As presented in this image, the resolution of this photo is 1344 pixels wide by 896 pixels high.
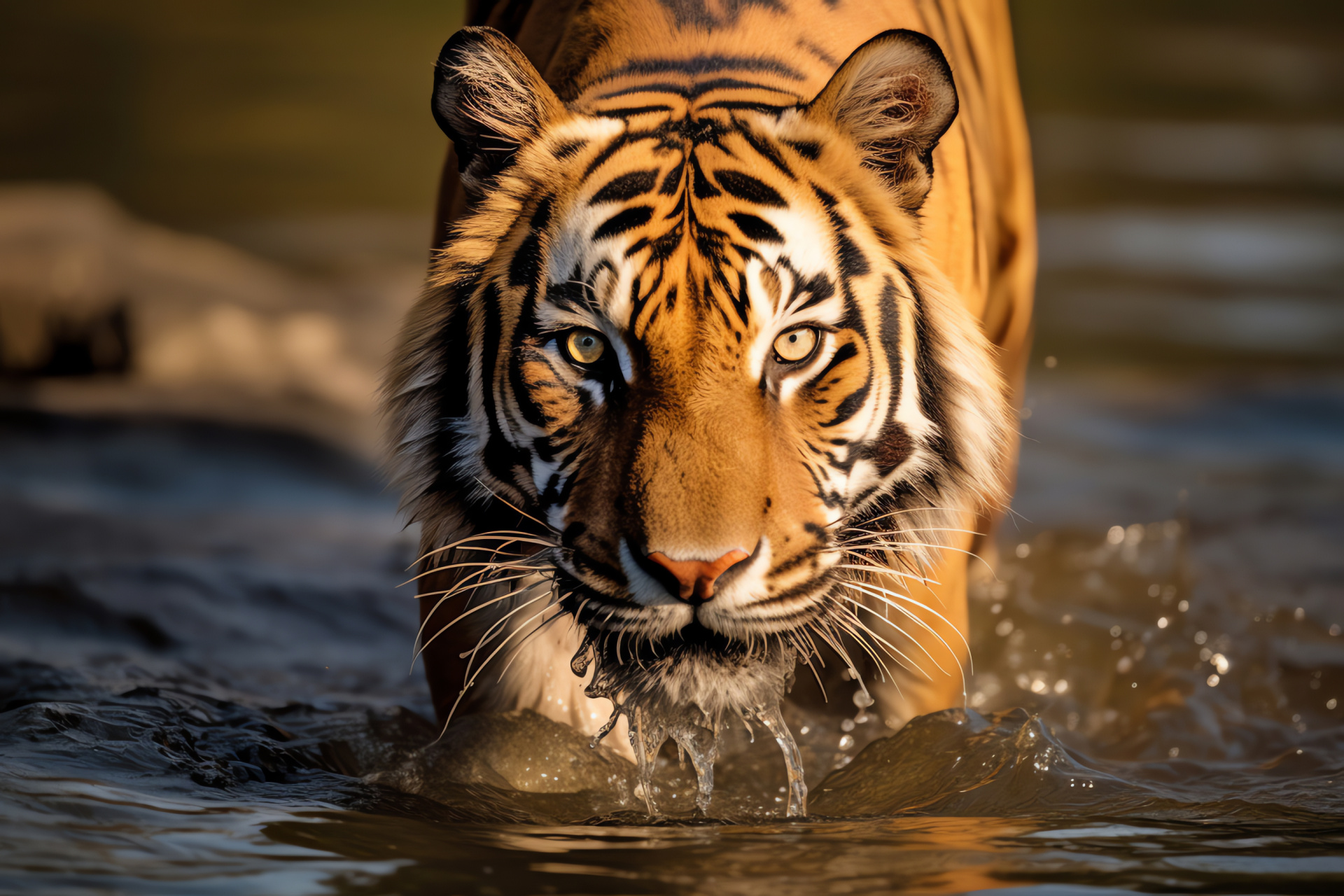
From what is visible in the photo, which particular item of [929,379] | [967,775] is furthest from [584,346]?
[967,775]

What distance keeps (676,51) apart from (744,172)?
0.83 feet

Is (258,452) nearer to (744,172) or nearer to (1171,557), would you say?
(1171,557)

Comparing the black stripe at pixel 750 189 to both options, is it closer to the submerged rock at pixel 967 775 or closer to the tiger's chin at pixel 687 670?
the tiger's chin at pixel 687 670

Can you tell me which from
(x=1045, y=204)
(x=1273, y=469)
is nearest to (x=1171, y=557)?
(x=1273, y=469)

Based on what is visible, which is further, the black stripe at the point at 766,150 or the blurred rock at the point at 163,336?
the blurred rock at the point at 163,336

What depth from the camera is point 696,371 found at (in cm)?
128

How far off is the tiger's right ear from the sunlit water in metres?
0.66

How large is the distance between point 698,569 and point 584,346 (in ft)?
0.92

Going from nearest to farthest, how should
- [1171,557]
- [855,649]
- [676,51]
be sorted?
1. [676,51]
2. [855,649]
3. [1171,557]

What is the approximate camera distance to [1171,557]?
285 cm

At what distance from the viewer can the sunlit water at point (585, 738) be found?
1172 millimetres

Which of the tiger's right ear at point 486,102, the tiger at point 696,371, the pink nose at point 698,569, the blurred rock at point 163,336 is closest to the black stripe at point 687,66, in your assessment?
the tiger at point 696,371

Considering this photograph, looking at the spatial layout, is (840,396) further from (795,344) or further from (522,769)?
(522,769)

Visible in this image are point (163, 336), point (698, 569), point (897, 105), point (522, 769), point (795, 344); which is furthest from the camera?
point (163, 336)
